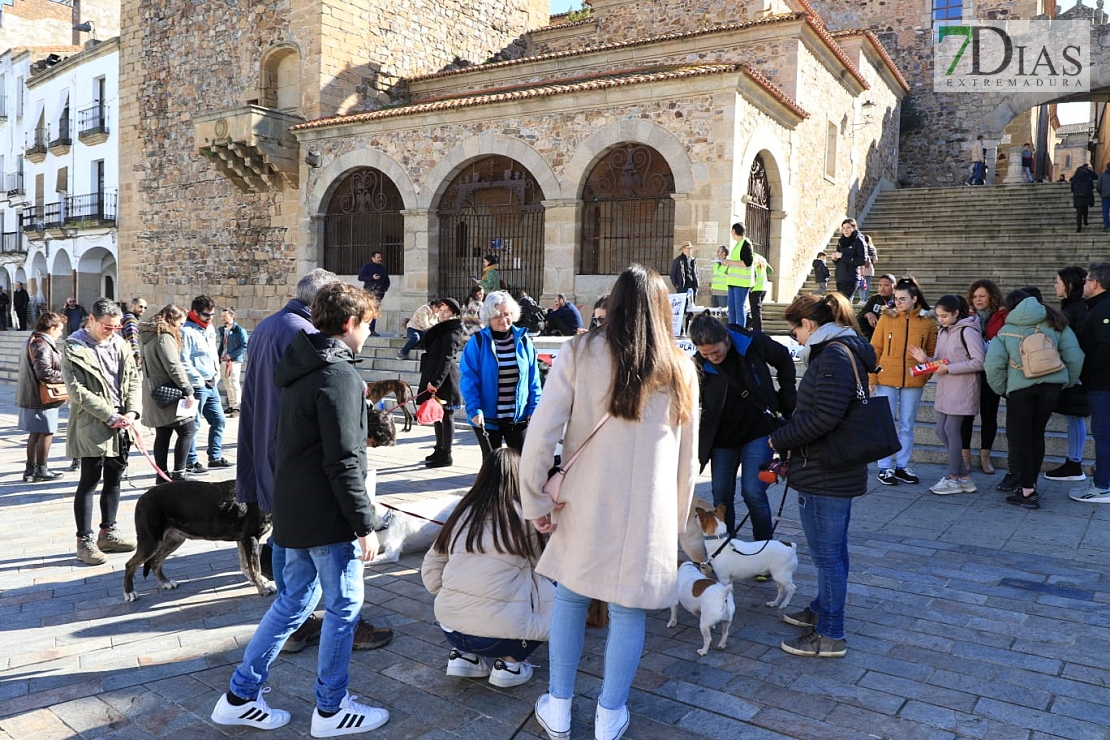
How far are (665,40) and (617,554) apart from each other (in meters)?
14.7

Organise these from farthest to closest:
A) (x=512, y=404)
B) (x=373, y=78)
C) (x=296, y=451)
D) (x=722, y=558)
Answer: (x=373, y=78) → (x=512, y=404) → (x=722, y=558) → (x=296, y=451)

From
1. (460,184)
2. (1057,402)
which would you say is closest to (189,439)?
(1057,402)

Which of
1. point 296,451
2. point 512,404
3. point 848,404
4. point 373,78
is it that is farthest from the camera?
point 373,78

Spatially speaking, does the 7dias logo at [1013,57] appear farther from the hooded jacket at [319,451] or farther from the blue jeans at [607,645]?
the hooded jacket at [319,451]

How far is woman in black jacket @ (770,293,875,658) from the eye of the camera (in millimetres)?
3273

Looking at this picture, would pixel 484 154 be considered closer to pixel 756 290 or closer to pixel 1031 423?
pixel 756 290

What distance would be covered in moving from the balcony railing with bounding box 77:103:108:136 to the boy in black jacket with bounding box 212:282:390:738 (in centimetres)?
2791

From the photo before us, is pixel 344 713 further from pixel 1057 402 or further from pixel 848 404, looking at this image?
pixel 1057 402

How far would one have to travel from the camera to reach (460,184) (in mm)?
15258

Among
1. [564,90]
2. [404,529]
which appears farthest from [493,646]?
[564,90]

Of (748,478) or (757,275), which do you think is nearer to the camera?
(748,478)

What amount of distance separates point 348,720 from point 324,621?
375 millimetres

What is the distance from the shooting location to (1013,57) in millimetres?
23125

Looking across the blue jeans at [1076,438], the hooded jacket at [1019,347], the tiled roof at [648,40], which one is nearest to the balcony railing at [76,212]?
the tiled roof at [648,40]
